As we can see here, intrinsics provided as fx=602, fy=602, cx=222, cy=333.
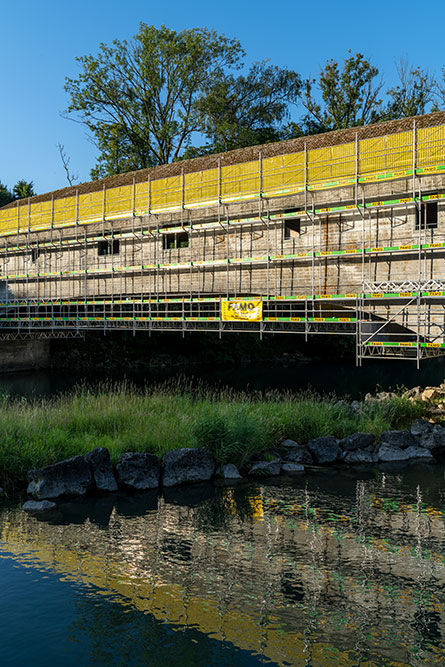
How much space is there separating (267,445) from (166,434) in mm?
2507

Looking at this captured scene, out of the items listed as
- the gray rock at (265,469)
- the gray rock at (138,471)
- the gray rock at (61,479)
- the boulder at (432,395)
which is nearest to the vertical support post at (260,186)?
the boulder at (432,395)

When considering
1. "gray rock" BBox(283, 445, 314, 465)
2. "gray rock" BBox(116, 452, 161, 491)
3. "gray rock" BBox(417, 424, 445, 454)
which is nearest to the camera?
"gray rock" BBox(116, 452, 161, 491)

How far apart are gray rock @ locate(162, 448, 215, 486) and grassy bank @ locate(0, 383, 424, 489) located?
0.52 meters

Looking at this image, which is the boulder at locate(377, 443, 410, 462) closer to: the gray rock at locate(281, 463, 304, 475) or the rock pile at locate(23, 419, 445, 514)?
the rock pile at locate(23, 419, 445, 514)

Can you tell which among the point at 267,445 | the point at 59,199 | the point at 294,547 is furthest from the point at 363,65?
the point at 294,547

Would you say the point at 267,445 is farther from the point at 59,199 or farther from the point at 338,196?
the point at 59,199

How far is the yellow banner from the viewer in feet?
71.4

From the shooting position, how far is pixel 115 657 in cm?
654

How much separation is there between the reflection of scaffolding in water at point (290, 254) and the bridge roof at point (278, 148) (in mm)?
1616

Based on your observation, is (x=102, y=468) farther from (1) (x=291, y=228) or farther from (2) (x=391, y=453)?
(1) (x=291, y=228)

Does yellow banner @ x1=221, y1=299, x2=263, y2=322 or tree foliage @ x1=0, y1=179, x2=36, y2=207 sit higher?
tree foliage @ x1=0, y1=179, x2=36, y2=207

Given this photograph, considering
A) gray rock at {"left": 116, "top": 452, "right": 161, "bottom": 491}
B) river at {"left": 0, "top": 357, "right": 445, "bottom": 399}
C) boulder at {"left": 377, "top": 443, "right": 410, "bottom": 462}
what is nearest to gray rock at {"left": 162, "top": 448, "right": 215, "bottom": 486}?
gray rock at {"left": 116, "top": 452, "right": 161, "bottom": 491}

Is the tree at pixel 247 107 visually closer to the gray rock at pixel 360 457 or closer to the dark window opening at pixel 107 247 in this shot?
the dark window opening at pixel 107 247

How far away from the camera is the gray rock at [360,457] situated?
48.4 ft
